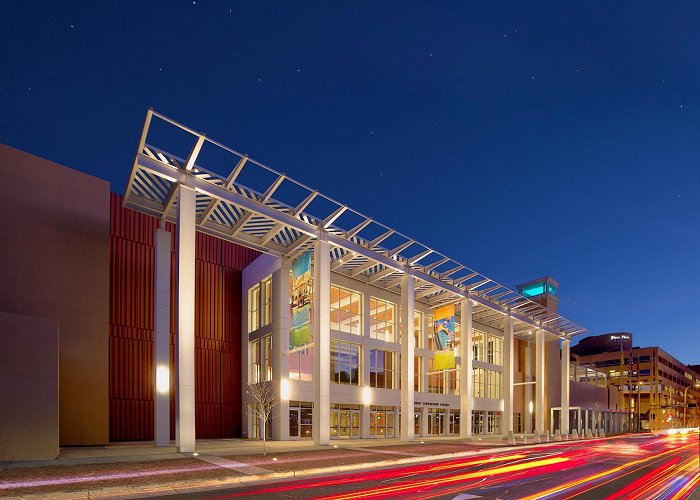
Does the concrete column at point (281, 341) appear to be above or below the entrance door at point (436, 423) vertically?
above

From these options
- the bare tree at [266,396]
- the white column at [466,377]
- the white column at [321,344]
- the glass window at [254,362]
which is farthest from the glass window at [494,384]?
the white column at [321,344]

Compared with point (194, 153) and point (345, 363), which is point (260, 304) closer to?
point (345, 363)

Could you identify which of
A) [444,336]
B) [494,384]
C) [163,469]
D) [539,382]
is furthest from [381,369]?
[163,469]

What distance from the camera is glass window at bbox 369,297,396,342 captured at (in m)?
44.1

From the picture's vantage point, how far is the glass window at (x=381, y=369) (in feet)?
142

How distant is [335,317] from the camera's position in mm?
41125

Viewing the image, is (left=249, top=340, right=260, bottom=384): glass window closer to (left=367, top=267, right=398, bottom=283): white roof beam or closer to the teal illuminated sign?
(left=367, top=267, right=398, bottom=283): white roof beam

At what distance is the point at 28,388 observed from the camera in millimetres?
21531

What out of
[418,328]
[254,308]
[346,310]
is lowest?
[418,328]

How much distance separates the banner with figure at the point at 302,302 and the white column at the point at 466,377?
18.5 metres

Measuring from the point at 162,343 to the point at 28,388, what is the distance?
6.96 m

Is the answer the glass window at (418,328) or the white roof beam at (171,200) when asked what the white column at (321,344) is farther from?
the glass window at (418,328)

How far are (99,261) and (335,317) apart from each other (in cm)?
1653

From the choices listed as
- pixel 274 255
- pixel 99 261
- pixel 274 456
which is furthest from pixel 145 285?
pixel 274 456
